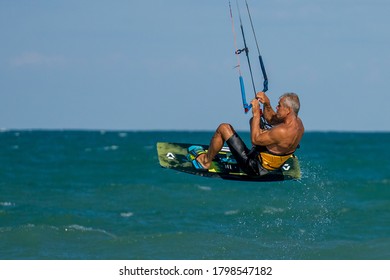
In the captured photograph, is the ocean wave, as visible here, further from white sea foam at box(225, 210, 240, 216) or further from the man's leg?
the man's leg

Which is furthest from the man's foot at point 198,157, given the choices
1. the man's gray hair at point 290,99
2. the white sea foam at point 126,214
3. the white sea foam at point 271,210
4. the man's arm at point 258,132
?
the white sea foam at point 271,210

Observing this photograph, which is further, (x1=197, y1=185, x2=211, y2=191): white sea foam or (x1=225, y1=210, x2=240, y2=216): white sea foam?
(x1=197, y1=185, x2=211, y2=191): white sea foam

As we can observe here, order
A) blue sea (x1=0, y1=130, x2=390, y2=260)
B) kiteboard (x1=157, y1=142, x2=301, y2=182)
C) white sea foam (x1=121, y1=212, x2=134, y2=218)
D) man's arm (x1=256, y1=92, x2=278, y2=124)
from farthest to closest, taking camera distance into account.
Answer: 1. white sea foam (x1=121, y1=212, x2=134, y2=218)
2. blue sea (x1=0, y1=130, x2=390, y2=260)
3. kiteboard (x1=157, y1=142, x2=301, y2=182)
4. man's arm (x1=256, y1=92, x2=278, y2=124)

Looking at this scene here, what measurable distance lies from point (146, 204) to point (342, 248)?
7583mm

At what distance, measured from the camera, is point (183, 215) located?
22906mm

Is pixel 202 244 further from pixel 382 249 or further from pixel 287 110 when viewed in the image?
pixel 287 110

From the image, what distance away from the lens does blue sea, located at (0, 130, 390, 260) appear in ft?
59.9

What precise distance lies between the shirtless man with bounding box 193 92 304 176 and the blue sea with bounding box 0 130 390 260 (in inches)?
156

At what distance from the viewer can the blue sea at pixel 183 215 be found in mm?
18266

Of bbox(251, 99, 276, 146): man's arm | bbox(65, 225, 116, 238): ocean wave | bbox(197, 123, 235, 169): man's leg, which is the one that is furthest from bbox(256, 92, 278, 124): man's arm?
bbox(65, 225, 116, 238): ocean wave

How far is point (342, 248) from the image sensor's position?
18.7 m

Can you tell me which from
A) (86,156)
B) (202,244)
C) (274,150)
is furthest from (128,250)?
(86,156)

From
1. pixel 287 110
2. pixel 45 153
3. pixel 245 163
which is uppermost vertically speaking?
pixel 287 110

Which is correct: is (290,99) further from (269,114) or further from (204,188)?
(204,188)
